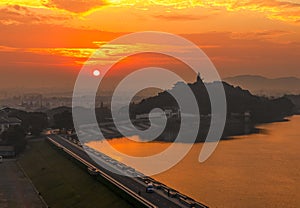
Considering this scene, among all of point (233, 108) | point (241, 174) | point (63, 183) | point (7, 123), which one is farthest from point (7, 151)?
point (233, 108)

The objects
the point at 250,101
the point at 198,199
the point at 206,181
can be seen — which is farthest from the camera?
the point at 250,101

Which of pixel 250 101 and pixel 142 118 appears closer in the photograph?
pixel 142 118

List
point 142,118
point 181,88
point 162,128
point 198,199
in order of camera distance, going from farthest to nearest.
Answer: point 181,88 → point 142,118 → point 162,128 → point 198,199

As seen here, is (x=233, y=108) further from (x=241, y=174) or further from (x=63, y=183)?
(x=63, y=183)

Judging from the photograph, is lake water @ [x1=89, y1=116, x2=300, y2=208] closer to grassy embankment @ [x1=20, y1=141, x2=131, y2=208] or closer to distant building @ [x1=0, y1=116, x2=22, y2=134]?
grassy embankment @ [x1=20, y1=141, x2=131, y2=208]

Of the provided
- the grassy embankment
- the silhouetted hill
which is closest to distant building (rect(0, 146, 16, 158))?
the grassy embankment

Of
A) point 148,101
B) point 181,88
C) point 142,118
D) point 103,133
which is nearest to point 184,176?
point 103,133

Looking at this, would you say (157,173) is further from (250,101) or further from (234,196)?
(250,101)
